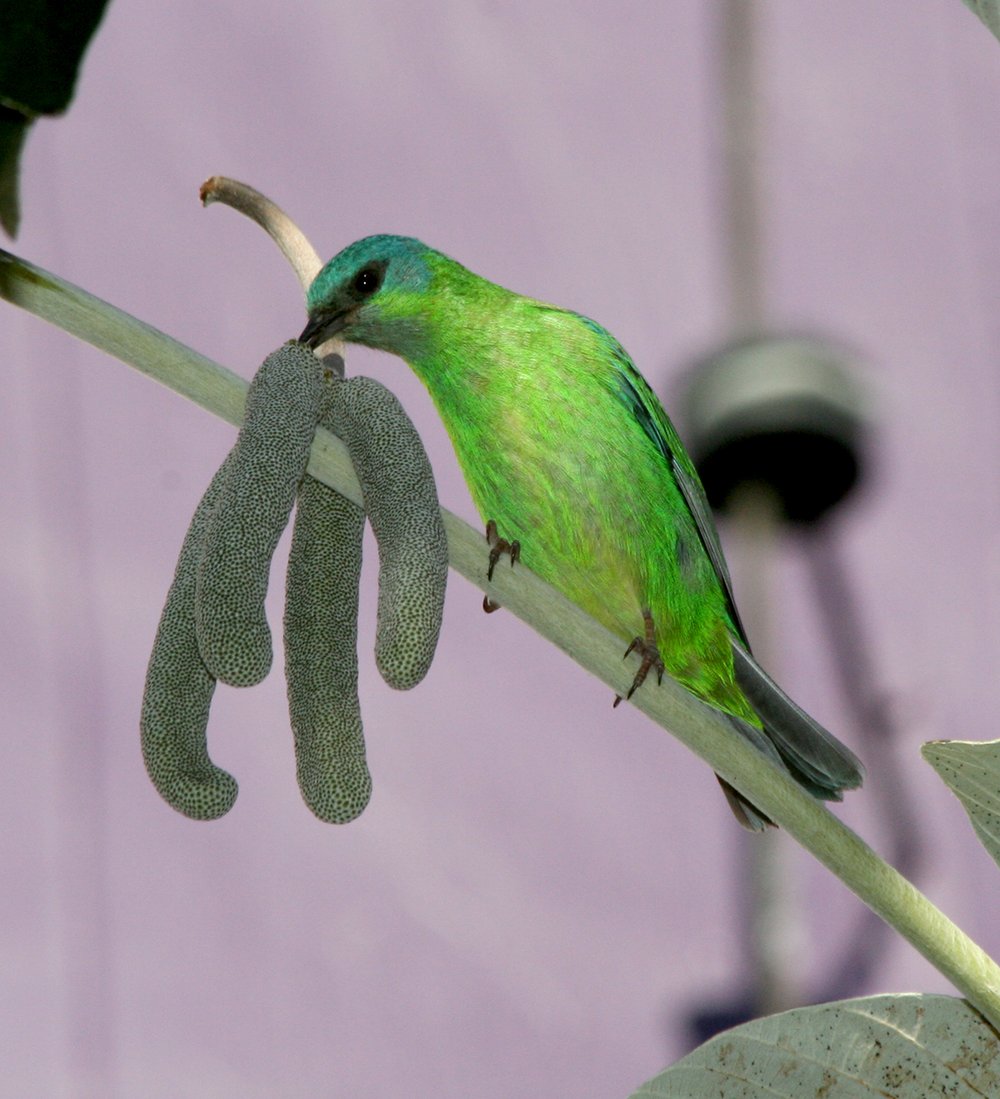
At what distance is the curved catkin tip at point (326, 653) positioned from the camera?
1.38 m

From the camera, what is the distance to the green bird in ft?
8.80

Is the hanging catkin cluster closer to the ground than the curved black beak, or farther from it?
closer to the ground

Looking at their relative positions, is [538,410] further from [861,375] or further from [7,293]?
[861,375]

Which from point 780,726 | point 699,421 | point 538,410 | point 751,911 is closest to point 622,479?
point 538,410

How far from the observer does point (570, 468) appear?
2.70m

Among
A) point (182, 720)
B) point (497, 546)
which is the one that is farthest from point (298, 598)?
point (497, 546)

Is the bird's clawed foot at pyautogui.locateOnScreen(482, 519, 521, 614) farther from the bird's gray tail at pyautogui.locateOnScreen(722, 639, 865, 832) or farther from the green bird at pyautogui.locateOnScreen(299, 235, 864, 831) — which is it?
the bird's gray tail at pyautogui.locateOnScreen(722, 639, 865, 832)

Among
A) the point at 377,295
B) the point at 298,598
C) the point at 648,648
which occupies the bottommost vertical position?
the point at 298,598

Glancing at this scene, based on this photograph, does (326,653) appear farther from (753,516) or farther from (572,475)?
(753,516)

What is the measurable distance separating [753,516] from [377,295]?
516 centimetres

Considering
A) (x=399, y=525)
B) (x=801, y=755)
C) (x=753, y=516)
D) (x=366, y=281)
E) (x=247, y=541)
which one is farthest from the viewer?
(x=753, y=516)

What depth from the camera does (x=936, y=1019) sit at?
1549 millimetres

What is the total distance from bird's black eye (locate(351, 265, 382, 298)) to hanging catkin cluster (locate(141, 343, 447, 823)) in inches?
53.9

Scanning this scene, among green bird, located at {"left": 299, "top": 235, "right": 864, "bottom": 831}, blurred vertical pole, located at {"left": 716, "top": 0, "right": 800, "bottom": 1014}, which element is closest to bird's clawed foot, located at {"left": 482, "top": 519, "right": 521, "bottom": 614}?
green bird, located at {"left": 299, "top": 235, "right": 864, "bottom": 831}
